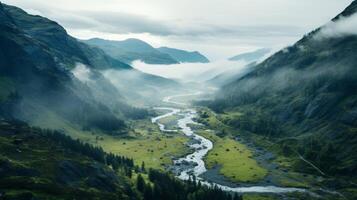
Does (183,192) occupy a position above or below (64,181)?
below

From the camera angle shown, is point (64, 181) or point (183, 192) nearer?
point (64, 181)

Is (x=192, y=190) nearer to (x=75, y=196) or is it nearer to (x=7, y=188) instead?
(x=75, y=196)

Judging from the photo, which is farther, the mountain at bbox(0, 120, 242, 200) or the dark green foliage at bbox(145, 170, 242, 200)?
the dark green foliage at bbox(145, 170, 242, 200)

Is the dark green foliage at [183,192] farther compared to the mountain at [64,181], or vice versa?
the dark green foliage at [183,192]

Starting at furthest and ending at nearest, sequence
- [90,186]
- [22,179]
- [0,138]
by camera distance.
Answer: [0,138], [90,186], [22,179]

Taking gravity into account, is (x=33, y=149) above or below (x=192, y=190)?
above

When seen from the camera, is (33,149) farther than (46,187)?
Yes

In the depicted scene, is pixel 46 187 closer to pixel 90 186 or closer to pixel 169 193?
pixel 90 186

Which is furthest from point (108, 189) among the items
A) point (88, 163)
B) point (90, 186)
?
point (88, 163)

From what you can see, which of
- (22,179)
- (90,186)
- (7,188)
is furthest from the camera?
(90,186)
